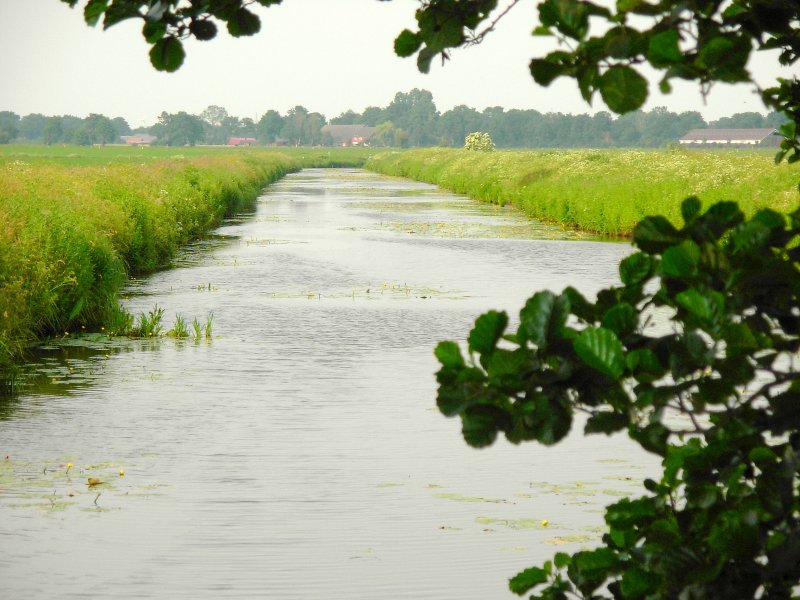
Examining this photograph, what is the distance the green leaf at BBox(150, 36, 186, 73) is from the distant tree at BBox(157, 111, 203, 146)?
537ft

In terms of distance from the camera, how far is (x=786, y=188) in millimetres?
20656

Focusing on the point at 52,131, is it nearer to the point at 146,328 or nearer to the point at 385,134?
the point at 385,134

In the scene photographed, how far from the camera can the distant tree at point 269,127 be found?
184 meters

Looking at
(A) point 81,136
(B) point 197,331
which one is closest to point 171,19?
(B) point 197,331

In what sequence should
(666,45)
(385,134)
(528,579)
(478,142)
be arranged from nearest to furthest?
1. (666,45)
2. (528,579)
3. (478,142)
4. (385,134)

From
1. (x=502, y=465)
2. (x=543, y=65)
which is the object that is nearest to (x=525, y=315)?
(x=543, y=65)

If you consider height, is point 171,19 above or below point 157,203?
above

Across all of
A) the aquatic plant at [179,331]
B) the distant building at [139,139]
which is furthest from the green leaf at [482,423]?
the distant building at [139,139]

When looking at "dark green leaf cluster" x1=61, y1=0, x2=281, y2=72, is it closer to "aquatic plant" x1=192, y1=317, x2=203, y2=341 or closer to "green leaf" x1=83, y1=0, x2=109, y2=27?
"green leaf" x1=83, y1=0, x2=109, y2=27

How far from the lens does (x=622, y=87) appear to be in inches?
87.2

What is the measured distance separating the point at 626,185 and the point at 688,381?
2714 cm

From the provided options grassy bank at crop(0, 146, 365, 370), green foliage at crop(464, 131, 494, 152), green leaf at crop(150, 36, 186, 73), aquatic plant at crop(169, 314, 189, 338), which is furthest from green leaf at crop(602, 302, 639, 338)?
green foliage at crop(464, 131, 494, 152)

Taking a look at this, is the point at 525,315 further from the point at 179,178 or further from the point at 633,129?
the point at 633,129

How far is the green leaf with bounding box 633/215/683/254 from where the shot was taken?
2.24 metres
